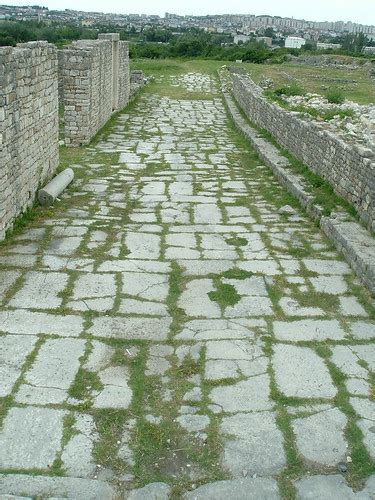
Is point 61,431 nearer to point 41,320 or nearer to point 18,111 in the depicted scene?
point 41,320

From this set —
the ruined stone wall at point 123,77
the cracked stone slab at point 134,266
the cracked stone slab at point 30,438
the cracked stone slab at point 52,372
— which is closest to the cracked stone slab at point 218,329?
the cracked stone slab at point 52,372

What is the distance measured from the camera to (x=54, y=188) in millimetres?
8812

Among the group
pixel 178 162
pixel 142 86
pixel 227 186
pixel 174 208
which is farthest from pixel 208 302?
pixel 142 86

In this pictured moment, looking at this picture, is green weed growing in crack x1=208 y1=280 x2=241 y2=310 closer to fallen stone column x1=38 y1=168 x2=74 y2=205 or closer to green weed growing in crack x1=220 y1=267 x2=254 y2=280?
green weed growing in crack x1=220 y1=267 x2=254 y2=280

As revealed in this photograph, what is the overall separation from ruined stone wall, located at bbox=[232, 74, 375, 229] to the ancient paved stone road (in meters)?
0.74

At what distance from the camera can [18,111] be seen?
7.48 m

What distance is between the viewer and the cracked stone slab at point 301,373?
14.5 feet

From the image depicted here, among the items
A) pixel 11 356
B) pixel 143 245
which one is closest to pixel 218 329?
pixel 11 356

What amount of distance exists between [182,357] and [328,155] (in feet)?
18.1

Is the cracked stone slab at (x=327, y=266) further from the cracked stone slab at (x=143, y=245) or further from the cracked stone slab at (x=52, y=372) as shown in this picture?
the cracked stone slab at (x=52, y=372)

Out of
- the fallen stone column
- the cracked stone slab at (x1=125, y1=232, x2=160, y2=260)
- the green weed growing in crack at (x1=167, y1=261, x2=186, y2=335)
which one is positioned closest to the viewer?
the green weed growing in crack at (x1=167, y1=261, x2=186, y2=335)

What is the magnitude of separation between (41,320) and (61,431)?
1.55 meters

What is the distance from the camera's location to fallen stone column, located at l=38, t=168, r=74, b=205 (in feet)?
28.1

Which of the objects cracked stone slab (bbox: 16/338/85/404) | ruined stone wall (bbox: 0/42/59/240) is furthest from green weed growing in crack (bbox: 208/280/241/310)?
ruined stone wall (bbox: 0/42/59/240)
